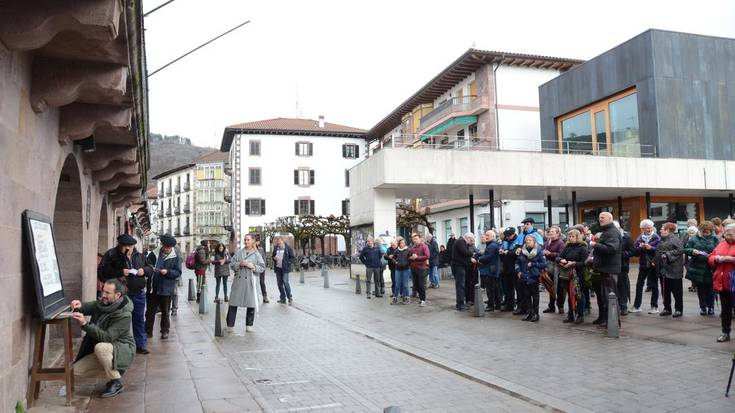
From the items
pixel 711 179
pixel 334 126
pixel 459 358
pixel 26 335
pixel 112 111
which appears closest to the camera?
pixel 26 335

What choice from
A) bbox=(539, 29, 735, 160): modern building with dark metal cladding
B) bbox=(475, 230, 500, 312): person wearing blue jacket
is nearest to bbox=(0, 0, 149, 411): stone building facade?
bbox=(475, 230, 500, 312): person wearing blue jacket

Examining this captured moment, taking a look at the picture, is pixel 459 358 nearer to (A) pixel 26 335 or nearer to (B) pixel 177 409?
(B) pixel 177 409

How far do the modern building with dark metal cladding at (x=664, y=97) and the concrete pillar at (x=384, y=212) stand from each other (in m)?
8.10

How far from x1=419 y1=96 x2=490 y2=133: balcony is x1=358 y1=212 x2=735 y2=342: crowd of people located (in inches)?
957

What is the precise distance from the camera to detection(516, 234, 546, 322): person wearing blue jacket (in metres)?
11.6

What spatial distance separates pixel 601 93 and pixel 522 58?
27.4 feet

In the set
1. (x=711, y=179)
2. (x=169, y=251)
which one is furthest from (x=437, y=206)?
(x=169, y=251)

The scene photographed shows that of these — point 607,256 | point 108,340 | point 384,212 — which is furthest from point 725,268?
point 384,212

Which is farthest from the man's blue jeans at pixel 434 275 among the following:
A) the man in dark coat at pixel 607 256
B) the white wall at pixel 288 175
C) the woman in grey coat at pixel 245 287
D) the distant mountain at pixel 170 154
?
the distant mountain at pixel 170 154

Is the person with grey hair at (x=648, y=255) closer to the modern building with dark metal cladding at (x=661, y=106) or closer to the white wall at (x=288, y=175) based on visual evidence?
the modern building with dark metal cladding at (x=661, y=106)

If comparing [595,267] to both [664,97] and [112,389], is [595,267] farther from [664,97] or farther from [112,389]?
[664,97]

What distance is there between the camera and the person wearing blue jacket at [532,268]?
1162cm

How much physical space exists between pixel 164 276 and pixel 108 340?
3.43 metres

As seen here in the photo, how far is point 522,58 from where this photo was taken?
37156 mm
